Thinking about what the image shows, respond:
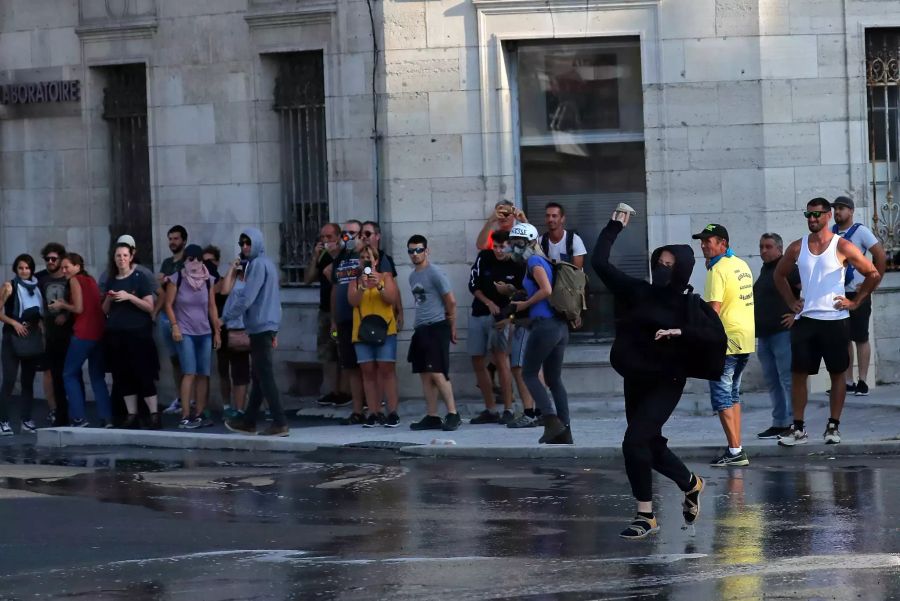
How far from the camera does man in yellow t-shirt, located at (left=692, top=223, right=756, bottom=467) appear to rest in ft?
37.9

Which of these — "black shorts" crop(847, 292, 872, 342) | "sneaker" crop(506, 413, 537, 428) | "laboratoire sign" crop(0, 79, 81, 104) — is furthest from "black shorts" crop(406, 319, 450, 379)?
"laboratoire sign" crop(0, 79, 81, 104)

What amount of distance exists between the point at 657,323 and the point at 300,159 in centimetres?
851

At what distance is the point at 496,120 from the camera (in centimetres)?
1543

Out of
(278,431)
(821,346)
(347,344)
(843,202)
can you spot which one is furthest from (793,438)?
(347,344)

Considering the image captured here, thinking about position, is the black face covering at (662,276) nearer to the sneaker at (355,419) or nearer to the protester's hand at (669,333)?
the protester's hand at (669,333)

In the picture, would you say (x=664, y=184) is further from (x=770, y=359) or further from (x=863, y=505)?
(x=863, y=505)

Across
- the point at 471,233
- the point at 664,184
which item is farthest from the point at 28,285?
the point at 664,184

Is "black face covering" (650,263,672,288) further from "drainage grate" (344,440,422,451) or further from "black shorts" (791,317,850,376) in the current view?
"drainage grate" (344,440,422,451)

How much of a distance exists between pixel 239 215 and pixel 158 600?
9674 mm

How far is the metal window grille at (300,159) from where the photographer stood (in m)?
16.6

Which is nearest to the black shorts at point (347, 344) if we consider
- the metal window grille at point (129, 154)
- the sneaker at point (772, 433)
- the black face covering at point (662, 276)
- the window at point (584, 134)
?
the window at point (584, 134)

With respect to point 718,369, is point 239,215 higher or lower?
higher

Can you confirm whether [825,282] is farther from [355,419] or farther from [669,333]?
[355,419]

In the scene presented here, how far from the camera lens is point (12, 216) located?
18172 millimetres
